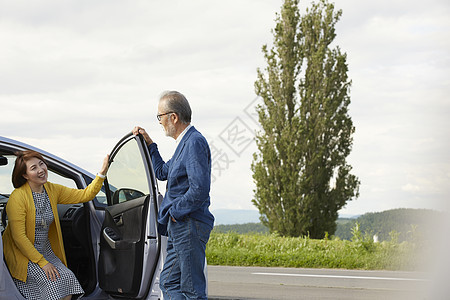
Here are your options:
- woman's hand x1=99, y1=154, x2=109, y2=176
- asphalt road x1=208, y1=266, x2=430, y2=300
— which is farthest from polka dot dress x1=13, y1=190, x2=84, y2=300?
asphalt road x1=208, y1=266, x2=430, y2=300

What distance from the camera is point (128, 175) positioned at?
14.4 feet

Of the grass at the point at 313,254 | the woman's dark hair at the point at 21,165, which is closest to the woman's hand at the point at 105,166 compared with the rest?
the woman's dark hair at the point at 21,165

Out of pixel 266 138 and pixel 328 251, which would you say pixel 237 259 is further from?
pixel 266 138

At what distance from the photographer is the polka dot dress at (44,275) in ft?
13.9

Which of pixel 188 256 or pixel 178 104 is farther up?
pixel 178 104

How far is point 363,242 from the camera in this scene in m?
13.3

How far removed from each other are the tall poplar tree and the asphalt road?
806cm

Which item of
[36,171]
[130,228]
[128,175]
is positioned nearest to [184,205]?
[130,228]

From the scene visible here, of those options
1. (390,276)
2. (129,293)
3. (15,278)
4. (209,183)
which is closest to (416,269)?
(209,183)

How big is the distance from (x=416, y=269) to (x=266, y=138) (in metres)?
17.6

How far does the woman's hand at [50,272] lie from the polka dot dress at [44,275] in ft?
0.07

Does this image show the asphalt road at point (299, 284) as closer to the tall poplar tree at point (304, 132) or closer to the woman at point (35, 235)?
the woman at point (35, 235)

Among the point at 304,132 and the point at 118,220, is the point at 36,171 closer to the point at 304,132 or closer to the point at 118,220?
the point at 118,220

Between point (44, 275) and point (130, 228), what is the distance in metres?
0.75
